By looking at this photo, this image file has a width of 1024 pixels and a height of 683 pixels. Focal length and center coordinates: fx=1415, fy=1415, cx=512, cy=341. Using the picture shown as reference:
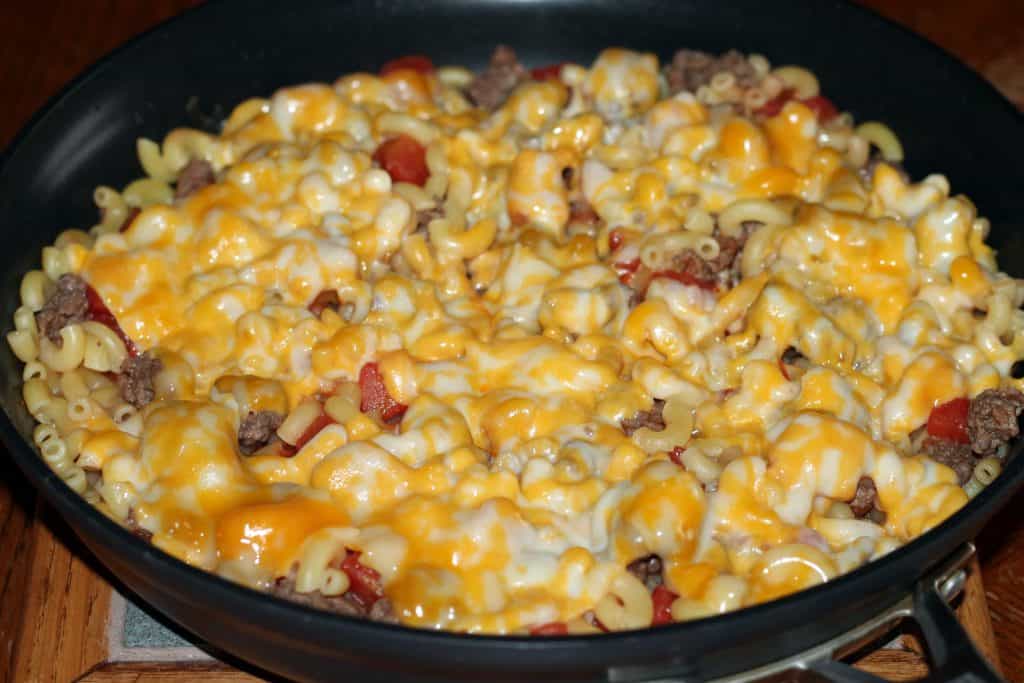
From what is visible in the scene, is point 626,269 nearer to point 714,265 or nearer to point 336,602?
point 714,265

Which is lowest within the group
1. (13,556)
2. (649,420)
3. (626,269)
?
(13,556)

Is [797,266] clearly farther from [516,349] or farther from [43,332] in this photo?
[43,332]

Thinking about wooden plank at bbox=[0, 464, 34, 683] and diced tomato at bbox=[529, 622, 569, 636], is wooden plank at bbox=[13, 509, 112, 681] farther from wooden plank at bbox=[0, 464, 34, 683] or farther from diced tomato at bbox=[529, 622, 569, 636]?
diced tomato at bbox=[529, 622, 569, 636]

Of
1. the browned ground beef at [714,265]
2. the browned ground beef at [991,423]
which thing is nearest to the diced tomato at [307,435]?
the browned ground beef at [714,265]

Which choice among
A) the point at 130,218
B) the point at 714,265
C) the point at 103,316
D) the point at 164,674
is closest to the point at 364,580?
the point at 164,674

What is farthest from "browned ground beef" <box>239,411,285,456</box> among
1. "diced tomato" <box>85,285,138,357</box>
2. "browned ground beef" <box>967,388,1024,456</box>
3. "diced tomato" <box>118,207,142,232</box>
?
"browned ground beef" <box>967,388,1024,456</box>

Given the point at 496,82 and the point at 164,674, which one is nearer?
the point at 164,674
